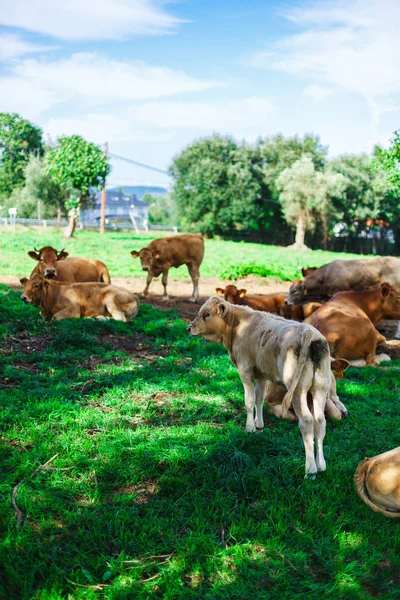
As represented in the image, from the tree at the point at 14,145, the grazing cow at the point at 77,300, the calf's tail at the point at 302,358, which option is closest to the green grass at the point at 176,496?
the calf's tail at the point at 302,358

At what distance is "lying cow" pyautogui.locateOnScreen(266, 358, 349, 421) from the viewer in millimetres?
6899

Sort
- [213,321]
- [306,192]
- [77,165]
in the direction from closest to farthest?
[213,321]
[77,165]
[306,192]

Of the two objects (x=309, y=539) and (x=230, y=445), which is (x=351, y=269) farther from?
(x=309, y=539)

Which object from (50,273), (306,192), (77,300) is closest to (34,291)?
(77,300)

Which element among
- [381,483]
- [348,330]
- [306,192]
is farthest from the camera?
[306,192]

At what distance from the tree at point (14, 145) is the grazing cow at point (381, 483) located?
266 ft

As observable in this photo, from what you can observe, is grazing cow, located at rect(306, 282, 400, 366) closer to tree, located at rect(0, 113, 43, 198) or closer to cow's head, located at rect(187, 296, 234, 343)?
cow's head, located at rect(187, 296, 234, 343)

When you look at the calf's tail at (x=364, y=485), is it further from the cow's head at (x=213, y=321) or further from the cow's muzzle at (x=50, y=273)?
the cow's muzzle at (x=50, y=273)

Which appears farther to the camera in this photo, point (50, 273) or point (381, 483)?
point (50, 273)

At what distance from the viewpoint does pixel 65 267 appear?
48.2 ft

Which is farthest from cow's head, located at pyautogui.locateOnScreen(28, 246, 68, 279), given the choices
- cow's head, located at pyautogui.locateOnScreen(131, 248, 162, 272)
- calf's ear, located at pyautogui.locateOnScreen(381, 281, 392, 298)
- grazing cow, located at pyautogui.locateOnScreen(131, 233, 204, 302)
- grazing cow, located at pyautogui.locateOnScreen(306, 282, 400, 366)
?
calf's ear, located at pyautogui.locateOnScreen(381, 281, 392, 298)

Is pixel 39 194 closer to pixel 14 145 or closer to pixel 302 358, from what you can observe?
pixel 14 145

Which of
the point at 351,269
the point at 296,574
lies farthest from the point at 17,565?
the point at 351,269

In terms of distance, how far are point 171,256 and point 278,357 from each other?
11.3 meters
